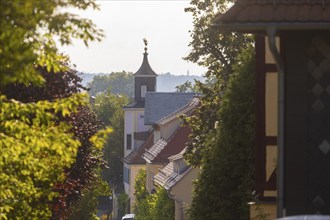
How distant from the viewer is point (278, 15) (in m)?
15.8

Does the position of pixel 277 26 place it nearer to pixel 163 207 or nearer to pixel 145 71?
pixel 163 207

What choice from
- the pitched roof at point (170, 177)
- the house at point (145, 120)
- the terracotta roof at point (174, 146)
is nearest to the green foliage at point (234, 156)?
the pitched roof at point (170, 177)

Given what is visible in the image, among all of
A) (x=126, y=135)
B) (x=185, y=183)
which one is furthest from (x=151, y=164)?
(x=126, y=135)

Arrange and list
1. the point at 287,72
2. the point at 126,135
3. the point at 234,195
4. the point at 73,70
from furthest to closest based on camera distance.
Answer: the point at 126,135, the point at 73,70, the point at 234,195, the point at 287,72

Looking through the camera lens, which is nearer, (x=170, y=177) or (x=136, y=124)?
(x=170, y=177)

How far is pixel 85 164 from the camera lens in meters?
39.3

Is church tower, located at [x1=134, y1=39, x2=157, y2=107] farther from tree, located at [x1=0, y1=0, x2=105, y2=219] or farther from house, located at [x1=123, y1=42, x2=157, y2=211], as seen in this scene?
tree, located at [x1=0, y1=0, x2=105, y2=219]

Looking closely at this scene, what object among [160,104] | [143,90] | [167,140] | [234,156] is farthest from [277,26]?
[143,90]

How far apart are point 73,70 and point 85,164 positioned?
2830 mm

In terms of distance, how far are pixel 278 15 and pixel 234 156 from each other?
450 inches

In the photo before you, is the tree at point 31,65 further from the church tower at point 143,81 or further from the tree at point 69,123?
the church tower at point 143,81

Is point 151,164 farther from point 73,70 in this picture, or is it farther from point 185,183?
point 73,70

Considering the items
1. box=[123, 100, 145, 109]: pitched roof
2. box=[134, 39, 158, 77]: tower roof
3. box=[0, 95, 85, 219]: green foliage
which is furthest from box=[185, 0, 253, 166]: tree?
box=[134, 39, 158, 77]: tower roof

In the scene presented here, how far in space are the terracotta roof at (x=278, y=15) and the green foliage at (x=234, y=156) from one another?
959 centimetres
